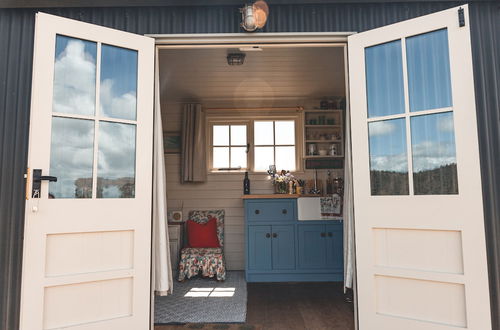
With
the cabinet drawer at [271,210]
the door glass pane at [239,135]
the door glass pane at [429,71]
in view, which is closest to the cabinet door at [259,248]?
the cabinet drawer at [271,210]

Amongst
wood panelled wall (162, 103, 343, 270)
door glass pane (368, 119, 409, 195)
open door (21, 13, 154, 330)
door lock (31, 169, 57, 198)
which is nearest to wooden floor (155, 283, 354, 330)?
open door (21, 13, 154, 330)

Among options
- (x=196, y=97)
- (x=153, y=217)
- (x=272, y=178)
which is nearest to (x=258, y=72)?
(x=196, y=97)

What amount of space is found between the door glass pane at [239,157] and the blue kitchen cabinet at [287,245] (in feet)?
3.20

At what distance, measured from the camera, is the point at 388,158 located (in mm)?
2367

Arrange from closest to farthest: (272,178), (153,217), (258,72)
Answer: (153,217) → (258,72) → (272,178)

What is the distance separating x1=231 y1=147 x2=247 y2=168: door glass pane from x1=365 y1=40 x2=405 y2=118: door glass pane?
3.26 m

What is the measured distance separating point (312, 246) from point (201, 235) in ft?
5.09

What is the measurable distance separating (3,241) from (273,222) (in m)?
3.06

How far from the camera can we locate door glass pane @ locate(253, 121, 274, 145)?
18.4ft

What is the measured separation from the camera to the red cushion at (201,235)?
4875mm

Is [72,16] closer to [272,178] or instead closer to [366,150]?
[366,150]

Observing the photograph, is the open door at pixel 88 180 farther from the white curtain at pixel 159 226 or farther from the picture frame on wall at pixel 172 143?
the picture frame on wall at pixel 172 143

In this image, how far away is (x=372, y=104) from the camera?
245 centimetres

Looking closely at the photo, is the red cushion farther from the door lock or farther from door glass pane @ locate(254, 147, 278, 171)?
the door lock
